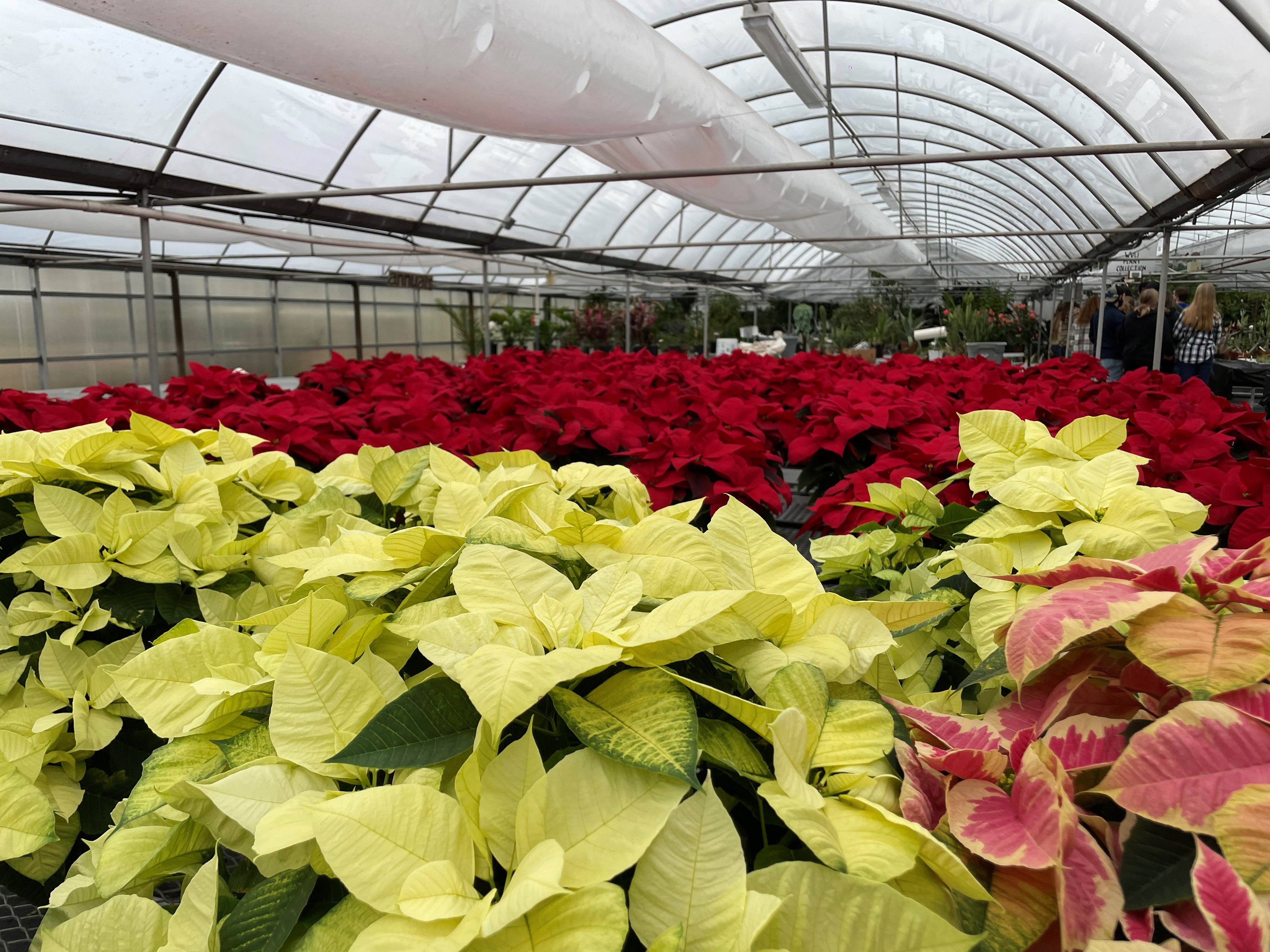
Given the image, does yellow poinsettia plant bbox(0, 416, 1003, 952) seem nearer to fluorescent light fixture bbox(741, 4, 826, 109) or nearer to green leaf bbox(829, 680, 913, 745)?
green leaf bbox(829, 680, 913, 745)

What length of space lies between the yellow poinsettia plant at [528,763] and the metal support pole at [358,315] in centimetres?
1679

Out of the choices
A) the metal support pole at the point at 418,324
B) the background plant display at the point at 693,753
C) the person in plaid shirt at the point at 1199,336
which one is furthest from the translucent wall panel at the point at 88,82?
the metal support pole at the point at 418,324

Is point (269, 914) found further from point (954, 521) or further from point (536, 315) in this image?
point (536, 315)

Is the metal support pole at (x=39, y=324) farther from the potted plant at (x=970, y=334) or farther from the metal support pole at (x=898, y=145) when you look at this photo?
the potted plant at (x=970, y=334)

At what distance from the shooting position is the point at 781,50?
13.9 ft

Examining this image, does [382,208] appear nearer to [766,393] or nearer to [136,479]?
[766,393]

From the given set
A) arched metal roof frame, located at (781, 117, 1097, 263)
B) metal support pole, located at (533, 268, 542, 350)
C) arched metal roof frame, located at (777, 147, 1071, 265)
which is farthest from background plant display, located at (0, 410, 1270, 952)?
arched metal roof frame, located at (777, 147, 1071, 265)

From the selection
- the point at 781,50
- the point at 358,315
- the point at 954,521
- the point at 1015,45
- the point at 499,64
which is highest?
the point at 1015,45

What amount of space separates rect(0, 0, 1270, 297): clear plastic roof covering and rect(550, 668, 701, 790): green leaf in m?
2.25

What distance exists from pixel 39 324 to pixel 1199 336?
14365 mm

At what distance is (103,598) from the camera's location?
1.33 meters

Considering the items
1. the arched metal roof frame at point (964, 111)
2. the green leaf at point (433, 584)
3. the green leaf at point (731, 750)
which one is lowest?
the green leaf at point (731, 750)

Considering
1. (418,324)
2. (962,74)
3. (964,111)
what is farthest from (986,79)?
(418,324)

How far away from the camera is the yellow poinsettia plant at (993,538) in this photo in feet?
2.90
